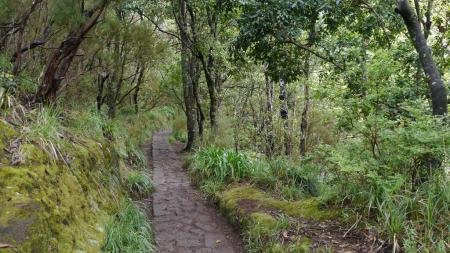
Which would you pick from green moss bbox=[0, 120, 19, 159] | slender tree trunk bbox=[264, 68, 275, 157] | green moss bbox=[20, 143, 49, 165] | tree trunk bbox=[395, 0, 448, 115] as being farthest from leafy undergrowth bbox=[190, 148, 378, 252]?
slender tree trunk bbox=[264, 68, 275, 157]

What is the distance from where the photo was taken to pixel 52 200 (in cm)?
321

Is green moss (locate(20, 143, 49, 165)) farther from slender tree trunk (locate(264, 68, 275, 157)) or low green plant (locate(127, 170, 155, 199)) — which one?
slender tree trunk (locate(264, 68, 275, 157))

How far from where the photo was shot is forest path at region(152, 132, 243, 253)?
4703 mm

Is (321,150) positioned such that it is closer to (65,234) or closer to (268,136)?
(65,234)

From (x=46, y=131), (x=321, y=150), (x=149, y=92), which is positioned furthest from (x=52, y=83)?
(x=149, y=92)

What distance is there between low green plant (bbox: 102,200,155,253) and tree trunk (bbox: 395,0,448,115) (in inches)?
146

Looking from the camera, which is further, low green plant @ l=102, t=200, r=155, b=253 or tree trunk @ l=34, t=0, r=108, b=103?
tree trunk @ l=34, t=0, r=108, b=103

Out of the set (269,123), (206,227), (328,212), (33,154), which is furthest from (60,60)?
(269,123)

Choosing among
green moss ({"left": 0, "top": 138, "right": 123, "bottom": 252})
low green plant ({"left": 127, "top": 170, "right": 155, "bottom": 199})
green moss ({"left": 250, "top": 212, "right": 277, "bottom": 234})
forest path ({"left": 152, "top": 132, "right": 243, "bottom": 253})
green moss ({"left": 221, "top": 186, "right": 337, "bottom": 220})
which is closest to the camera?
green moss ({"left": 0, "top": 138, "right": 123, "bottom": 252})

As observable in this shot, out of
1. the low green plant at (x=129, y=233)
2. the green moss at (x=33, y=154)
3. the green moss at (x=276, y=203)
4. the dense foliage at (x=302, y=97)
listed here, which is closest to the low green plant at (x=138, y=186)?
the dense foliage at (x=302, y=97)

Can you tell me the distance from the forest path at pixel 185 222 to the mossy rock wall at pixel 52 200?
932 millimetres

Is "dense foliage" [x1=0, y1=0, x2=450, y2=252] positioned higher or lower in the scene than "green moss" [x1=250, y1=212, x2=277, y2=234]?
higher

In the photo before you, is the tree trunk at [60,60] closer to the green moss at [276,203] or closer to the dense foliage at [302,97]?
the dense foliage at [302,97]

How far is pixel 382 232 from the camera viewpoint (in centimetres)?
352
